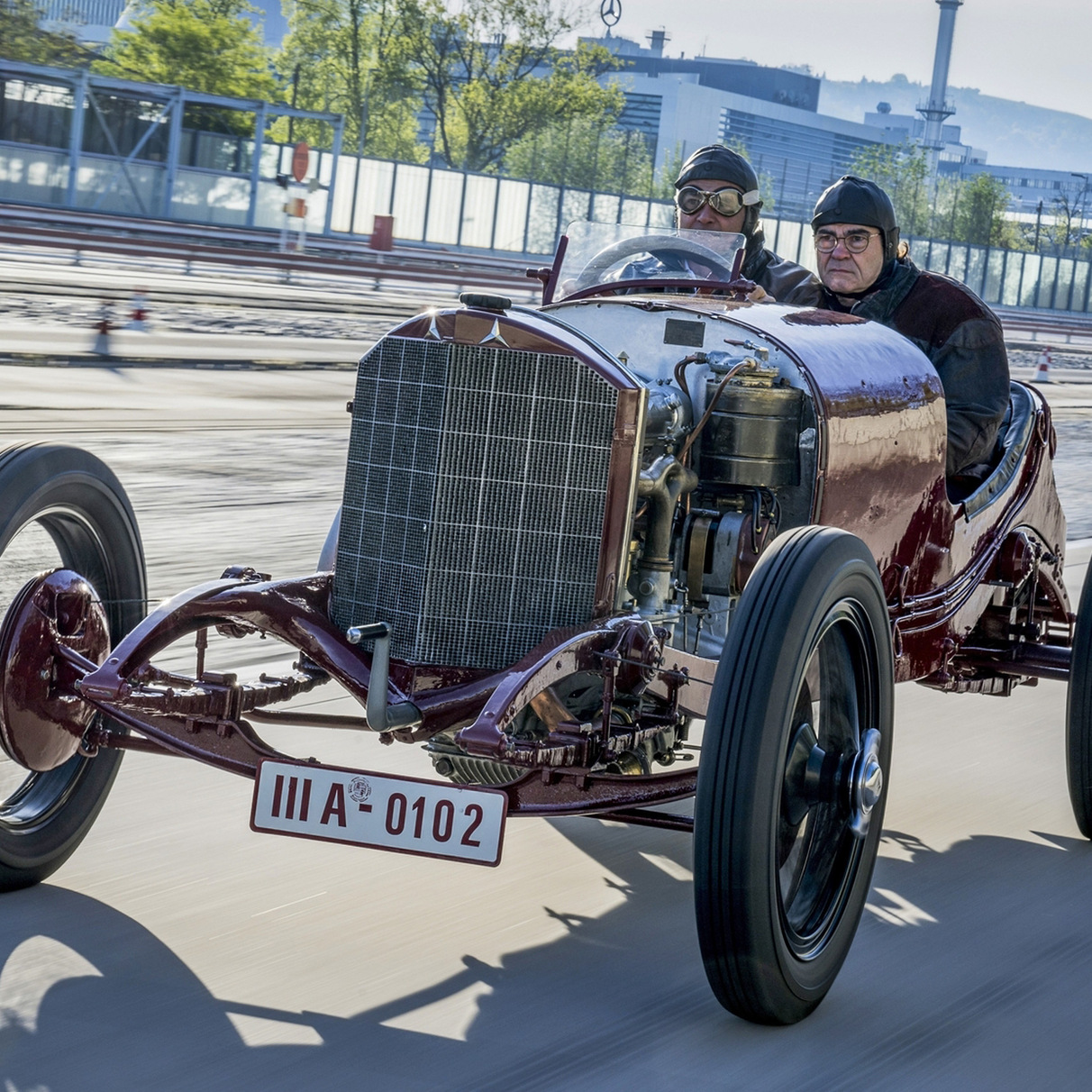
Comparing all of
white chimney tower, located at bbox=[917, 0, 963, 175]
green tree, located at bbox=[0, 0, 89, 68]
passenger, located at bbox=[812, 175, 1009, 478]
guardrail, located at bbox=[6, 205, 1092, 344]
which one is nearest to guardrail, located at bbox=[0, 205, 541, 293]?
guardrail, located at bbox=[6, 205, 1092, 344]

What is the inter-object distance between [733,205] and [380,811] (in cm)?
338

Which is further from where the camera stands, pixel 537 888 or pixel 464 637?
pixel 537 888

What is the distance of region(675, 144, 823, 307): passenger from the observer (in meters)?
6.21

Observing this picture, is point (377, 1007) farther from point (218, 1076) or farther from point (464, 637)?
point (464, 637)

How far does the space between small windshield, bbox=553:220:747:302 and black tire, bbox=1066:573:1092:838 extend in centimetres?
147

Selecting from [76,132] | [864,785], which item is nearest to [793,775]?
[864,785]

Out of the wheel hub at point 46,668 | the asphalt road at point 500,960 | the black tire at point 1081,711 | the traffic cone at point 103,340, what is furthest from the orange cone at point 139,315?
the wheel hub at point 46,668

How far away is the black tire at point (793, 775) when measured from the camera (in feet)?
11.1

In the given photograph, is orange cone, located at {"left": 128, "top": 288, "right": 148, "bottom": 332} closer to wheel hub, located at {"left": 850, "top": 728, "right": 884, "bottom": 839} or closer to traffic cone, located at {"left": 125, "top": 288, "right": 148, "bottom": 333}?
traffic cone, located at {"left": 125, "top": 288, "right": 148, "bottom": 333}

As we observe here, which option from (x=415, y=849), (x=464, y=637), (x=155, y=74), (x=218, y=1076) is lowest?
(x=218, y=1076)

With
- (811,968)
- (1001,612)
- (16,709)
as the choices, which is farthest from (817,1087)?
(1001,612)

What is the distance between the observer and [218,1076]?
125 inches

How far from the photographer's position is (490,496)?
390 centimetres

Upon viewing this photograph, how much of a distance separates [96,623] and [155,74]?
60363 millimetres
